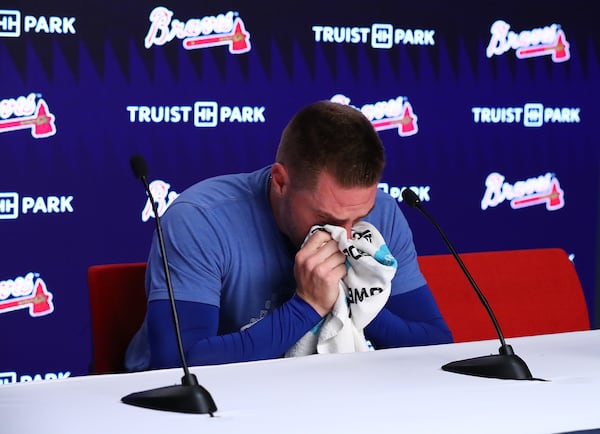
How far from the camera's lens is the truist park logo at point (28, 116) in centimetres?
319

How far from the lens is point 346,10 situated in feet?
12.1

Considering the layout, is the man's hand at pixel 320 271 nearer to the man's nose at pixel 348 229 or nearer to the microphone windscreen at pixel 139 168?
the man's nose at pixel 348 229

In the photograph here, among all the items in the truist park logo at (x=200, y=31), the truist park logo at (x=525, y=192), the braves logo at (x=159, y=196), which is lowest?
the truist park logo at (x=525, y=192)

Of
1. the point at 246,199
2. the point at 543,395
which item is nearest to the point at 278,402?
the point at 543,395

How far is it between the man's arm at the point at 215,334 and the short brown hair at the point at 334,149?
9.4 inches

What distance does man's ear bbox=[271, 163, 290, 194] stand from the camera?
6.11 feet

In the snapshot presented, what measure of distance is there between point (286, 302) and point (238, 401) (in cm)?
53

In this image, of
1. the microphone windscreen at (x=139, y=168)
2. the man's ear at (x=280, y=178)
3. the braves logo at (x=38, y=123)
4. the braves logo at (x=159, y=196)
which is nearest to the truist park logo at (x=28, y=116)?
the braves logo at (x=38, y=123)

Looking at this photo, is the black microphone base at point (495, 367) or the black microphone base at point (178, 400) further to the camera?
the black microphone base at point (495, 367)

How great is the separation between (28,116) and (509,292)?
5.81 feet

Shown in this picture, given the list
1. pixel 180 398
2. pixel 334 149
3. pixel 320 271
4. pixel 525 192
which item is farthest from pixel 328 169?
pixel 525 192

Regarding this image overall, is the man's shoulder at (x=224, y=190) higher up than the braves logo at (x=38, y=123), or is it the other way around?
the braves logo at (x=38, y=123)

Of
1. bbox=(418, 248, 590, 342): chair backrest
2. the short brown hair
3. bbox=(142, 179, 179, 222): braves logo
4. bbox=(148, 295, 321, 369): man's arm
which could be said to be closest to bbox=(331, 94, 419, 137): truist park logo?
bbox=(142, 179, 179, 222): braves logo

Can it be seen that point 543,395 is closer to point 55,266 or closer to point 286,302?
point 286,302
